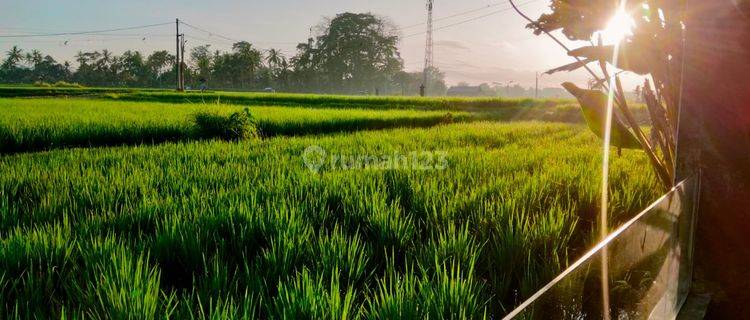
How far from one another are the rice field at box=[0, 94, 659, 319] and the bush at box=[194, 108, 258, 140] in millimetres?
2533

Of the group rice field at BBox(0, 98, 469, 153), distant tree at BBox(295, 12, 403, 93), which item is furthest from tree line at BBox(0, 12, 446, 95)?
rice field at BBox(0, 98, 469, 153)

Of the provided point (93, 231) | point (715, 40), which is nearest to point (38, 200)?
point (93, 231)

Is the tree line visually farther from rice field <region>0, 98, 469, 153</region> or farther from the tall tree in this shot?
rice field <region>0, 98, 469, 153</region>

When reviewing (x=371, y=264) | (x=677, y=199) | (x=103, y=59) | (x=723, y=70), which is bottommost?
(x=371, y=264)

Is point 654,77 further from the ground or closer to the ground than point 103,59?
closer to the ground

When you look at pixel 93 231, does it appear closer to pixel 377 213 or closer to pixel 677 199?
pixel 377 213

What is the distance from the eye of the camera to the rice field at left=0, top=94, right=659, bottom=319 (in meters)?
0.99

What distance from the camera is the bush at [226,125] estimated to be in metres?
6.09

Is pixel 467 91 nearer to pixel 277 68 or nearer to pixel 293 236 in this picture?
pixel 277 68

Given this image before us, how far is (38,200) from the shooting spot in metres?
2.25

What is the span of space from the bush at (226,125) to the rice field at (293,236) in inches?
99.7

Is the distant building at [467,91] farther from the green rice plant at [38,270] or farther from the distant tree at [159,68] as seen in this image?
the green rice plant at [38,270]

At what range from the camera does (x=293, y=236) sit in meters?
1.37

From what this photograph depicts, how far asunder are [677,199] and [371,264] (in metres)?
0.82
